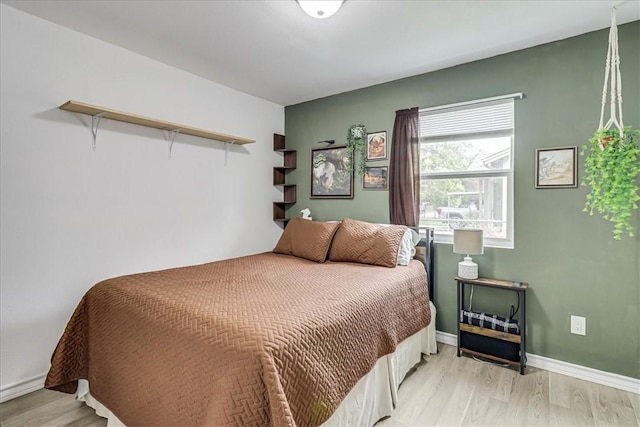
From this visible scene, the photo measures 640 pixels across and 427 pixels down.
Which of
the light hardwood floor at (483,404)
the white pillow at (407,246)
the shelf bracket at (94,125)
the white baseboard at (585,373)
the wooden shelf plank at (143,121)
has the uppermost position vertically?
the wooden shelf plank at (143,121)

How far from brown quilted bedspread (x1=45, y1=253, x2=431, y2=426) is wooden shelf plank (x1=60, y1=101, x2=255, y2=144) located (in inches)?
48.8

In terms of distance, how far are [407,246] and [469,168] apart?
0.92 metres

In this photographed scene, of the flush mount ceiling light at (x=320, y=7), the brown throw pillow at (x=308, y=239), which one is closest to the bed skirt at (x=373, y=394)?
the brown throw pillow at (x=308, y=239)

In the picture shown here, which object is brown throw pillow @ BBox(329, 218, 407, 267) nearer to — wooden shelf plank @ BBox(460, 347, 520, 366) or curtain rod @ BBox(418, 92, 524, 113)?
wooden shelf plank @ BBox(460, 347, 520, 366)

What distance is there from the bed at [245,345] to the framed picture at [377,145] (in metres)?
1.33

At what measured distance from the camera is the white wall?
2.11 m

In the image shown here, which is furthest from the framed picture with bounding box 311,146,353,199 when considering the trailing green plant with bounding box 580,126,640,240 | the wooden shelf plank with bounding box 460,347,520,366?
the trailing green plant with bounding box 580,126,640,240

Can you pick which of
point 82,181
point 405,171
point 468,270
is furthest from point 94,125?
point 468,270

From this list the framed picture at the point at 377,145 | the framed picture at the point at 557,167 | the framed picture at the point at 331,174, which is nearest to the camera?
the framed picture at the point at 557,167

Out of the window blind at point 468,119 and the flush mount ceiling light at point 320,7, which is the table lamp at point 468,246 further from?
the flush mount ceiling light at point 320,7

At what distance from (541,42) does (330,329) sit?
2.66m

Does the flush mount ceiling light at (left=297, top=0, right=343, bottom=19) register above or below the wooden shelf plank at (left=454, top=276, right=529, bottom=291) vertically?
above

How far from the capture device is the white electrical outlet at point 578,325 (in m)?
2.31

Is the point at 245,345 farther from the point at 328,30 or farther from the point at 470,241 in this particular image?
the point at 328,30
